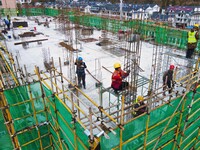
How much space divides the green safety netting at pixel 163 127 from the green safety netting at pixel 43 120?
745 mm

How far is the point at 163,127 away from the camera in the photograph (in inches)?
153

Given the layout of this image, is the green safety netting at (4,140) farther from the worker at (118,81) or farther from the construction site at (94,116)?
the worker at (118,81)

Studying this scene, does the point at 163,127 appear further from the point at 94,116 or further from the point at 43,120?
the point at 43,120

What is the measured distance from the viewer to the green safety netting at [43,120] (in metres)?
3.63

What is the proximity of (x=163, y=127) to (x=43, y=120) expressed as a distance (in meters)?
3.21

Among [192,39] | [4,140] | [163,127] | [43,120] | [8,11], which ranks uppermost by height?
[8,11]

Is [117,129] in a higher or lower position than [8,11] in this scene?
lower

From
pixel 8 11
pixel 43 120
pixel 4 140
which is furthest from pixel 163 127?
pixel 8 11

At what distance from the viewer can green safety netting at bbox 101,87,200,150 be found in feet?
10.5

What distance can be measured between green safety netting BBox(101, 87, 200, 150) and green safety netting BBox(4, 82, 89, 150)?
29.3 inches

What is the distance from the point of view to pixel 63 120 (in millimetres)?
3811

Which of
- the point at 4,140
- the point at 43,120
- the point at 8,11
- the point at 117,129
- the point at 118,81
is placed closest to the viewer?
the point at 117,129

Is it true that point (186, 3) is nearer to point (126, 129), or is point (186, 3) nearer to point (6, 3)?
point (6, 3)

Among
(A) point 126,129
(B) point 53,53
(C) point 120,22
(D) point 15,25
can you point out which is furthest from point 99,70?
(D) point 15,25
